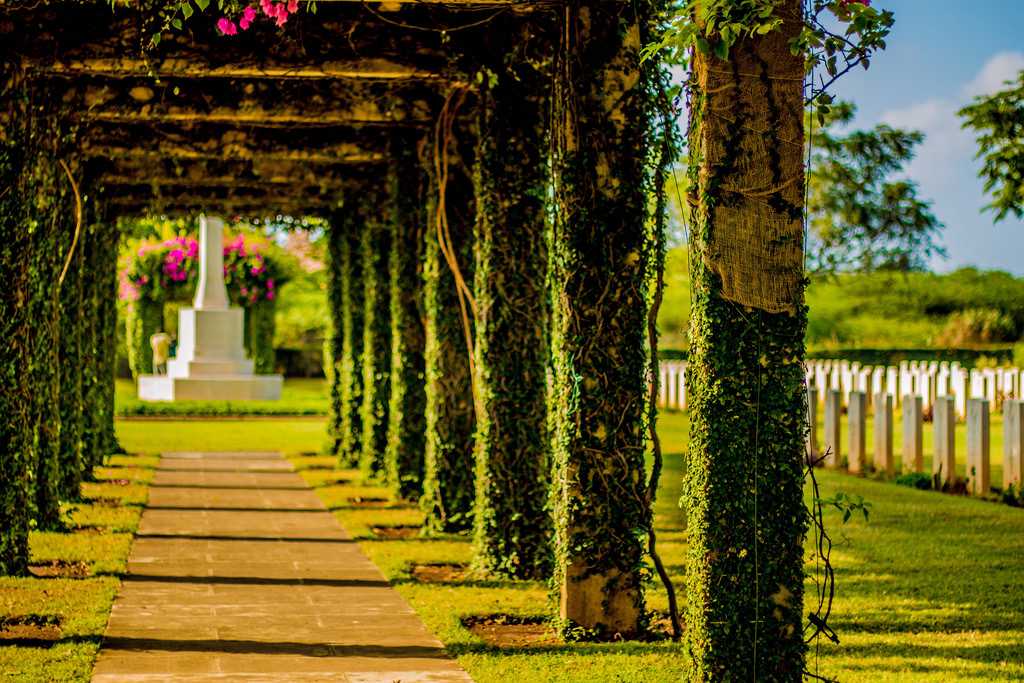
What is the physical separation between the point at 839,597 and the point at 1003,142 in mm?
7939

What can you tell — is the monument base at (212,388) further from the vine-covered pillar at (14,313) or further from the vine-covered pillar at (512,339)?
the vine-covered pillar at (512,339)

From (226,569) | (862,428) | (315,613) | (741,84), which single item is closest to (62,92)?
(226,569)

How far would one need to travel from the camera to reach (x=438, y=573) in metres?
9.17

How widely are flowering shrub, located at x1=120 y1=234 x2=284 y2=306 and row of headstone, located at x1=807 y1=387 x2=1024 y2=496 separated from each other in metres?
19.3

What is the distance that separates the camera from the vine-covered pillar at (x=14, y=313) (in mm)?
8531

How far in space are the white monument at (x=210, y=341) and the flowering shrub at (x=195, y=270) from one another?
2.45m

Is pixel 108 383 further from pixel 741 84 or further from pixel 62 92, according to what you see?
pixel 741 84

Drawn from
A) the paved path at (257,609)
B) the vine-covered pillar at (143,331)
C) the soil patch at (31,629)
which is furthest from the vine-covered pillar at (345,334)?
the vine-covered pillar at (143,331)

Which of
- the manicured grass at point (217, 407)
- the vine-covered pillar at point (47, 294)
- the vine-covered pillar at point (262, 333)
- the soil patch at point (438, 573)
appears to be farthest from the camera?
the vine-covered pillar at point (262, 333)

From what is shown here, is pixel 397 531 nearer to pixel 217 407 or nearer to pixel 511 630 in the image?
pixel 511 630

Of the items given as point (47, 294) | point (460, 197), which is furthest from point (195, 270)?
point (47, 294)

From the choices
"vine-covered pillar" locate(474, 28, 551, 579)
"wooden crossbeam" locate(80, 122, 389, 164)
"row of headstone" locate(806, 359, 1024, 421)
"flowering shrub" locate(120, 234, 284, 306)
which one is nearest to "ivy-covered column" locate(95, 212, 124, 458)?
"wooden crossbeam" locate(80, 122, 389, 164)

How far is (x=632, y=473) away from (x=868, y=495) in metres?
7.07

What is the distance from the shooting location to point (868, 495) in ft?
43.3
